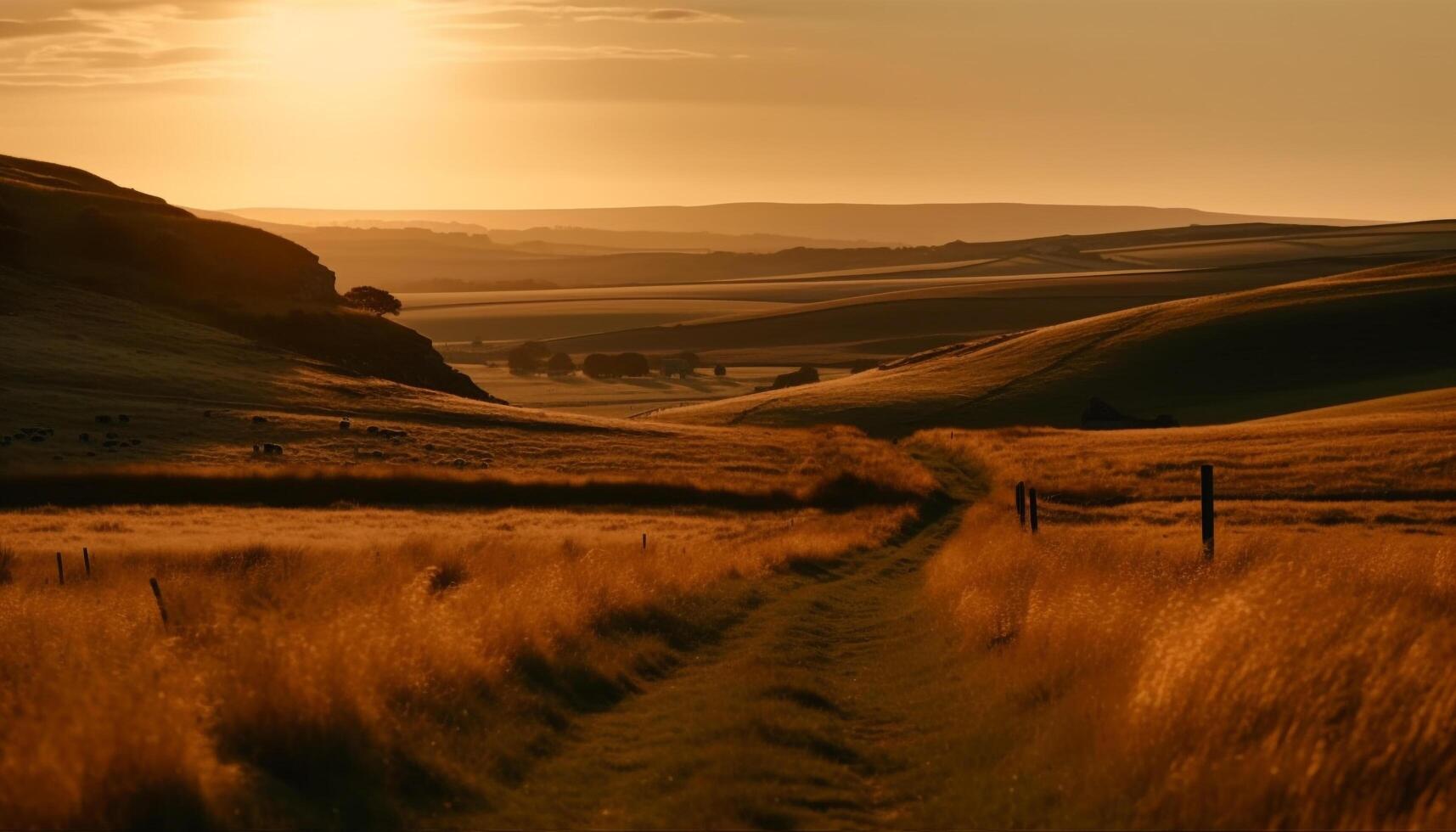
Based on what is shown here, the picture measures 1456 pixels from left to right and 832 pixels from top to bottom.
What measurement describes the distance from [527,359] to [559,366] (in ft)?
19.9

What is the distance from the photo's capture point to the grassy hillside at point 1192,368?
294 ft

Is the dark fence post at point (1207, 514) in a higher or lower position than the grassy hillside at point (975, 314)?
higher

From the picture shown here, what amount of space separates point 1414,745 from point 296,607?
10811 mm

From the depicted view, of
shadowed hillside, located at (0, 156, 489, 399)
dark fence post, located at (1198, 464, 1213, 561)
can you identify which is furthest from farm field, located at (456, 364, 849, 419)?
dark fence post, located at (1198, 464, 1213, 561)

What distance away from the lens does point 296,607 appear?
51.0 feet

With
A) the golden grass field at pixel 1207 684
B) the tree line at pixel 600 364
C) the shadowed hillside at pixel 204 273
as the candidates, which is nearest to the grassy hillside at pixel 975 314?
the tree line at pixel 600 364

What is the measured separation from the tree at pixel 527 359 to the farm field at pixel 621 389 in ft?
5.38

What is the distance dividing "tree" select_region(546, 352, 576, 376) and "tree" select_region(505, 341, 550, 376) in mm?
1577

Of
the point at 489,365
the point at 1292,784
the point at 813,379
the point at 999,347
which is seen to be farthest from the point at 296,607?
the point at 489,365

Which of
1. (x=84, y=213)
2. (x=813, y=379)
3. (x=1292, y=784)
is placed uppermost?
(x=84, y=213)

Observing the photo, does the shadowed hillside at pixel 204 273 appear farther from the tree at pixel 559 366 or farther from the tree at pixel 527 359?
the tree at pixel 527 359

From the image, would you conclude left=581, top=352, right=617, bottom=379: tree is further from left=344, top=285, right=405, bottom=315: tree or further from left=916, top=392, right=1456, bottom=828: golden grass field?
left=916, top=392, right=1456, bottom=828: golden grass field

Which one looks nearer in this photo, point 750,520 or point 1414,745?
point 1414,745

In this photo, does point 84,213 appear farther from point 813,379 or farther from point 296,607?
point 296,607
